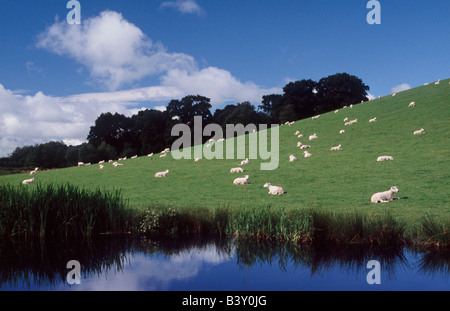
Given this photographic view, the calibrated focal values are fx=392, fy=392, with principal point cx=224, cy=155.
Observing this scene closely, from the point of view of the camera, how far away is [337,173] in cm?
2461

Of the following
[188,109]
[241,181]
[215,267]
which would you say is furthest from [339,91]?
[215,267]

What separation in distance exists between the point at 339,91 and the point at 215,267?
262 ft

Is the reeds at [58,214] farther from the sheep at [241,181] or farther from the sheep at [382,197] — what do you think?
the sheep at [382,197]

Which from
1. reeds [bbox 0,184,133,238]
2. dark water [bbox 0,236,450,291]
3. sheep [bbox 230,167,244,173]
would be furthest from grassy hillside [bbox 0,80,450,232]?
dark water [bbox 0,236,450,291]

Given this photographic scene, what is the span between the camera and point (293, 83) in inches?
3401

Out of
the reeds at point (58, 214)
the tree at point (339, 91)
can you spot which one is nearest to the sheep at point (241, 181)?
the reeds at point (58, 214)

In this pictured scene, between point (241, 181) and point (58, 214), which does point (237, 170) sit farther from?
→ point (58, 214)

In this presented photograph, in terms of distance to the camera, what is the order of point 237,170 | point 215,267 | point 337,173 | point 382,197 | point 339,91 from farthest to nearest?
1. point 339,91
2. point 237,170
3. point 337,173
4. point 382,197
5. point 215,267

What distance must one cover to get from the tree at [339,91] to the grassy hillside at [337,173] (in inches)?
1441

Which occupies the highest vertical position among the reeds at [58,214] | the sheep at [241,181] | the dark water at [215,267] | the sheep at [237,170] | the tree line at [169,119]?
the tree line at [169,119]

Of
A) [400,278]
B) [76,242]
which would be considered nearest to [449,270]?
[400,278]

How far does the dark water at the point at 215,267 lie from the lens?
32.1 feet

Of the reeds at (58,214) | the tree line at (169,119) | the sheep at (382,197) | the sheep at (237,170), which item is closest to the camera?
the reeds at (58,214)
